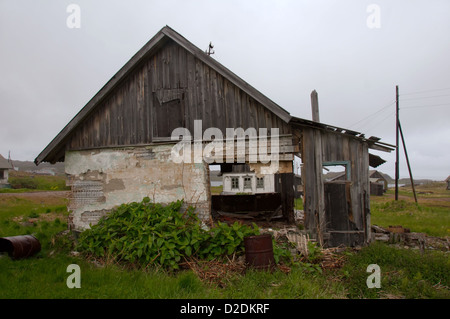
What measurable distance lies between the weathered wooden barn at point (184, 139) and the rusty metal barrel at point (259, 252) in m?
2.06

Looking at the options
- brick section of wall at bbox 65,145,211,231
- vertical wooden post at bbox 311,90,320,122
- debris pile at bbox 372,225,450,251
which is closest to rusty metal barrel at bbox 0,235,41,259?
brick section of wall at bbox 65,145,211,231

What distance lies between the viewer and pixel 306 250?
6.80 metres

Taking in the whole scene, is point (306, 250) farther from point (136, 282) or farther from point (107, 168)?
point (107, 168)

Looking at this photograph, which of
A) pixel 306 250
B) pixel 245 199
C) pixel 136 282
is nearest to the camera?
pixel 136 282

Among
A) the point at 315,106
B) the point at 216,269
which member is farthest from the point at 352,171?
the point at 216,269

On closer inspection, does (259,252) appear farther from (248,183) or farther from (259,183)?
(248,183)

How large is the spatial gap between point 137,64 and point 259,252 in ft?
21.2

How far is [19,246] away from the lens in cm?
698

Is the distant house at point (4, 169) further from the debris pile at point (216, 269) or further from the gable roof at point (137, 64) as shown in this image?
the debris pile at point (216, 269)

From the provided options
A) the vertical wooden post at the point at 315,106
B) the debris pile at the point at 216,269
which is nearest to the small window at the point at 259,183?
the vertical wooden post at the point at 315,106
